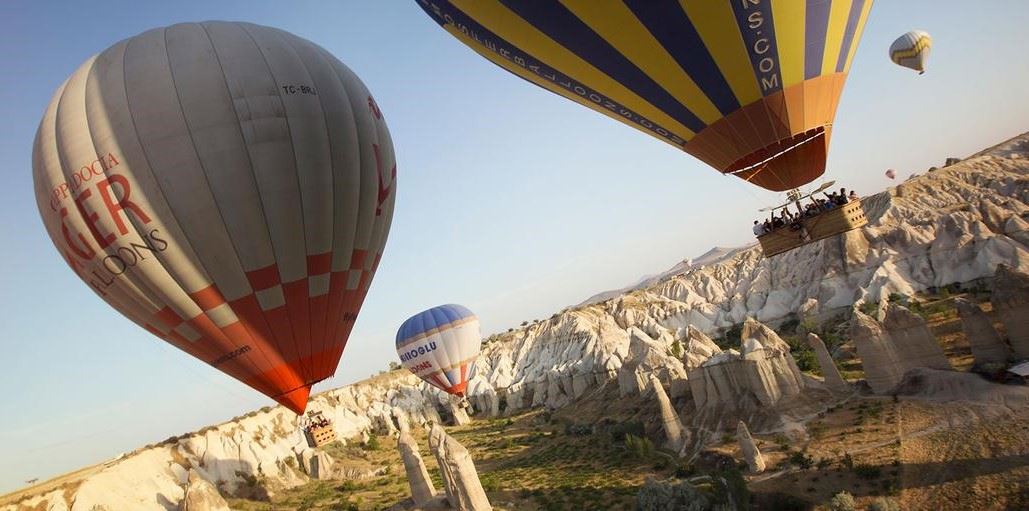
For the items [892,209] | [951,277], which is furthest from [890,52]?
[892,209]

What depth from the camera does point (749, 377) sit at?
2847cm

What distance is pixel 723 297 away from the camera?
79375 millimetres

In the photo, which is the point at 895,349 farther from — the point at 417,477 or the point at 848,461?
the point at 417,477

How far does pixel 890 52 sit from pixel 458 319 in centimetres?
4638

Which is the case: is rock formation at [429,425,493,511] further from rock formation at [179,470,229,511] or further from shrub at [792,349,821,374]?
shrub at [792,349,821,374]

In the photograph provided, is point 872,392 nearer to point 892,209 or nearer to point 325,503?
point 325,503

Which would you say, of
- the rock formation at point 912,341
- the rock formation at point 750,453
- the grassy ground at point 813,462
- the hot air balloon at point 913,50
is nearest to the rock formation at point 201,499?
the grassy ground at point 813,462

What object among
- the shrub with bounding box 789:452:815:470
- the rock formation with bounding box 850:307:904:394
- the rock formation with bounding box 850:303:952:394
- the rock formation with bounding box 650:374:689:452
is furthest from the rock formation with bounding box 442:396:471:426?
the rock formation with bounding box 850:303:952:394

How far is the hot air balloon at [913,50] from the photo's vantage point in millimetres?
44406

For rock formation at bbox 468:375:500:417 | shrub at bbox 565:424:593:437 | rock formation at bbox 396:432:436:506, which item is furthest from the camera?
rock formation at bbox 468:375:500:417

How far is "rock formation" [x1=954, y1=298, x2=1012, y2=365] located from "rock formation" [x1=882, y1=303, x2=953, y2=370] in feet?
4.41

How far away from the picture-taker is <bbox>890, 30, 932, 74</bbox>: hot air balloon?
44.4 metres

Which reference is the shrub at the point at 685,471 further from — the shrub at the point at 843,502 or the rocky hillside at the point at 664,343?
the shrub at the point at 843,502

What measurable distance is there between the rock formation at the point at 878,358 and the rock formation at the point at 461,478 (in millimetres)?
20403
